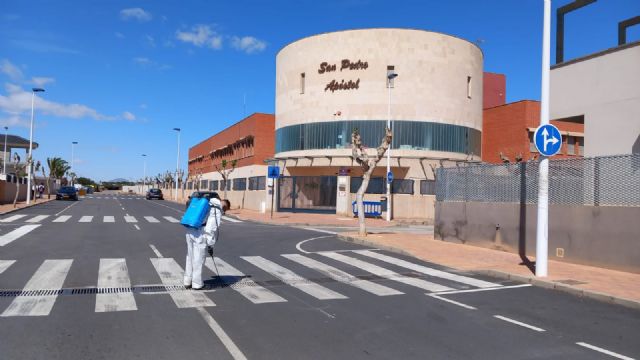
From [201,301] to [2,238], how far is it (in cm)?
1130

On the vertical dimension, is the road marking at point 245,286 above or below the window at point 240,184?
below

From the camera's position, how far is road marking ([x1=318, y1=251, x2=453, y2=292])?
9.66 meters

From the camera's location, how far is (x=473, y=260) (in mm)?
13117

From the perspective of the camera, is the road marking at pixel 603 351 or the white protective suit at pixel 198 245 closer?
the road marking at pixel 603 351

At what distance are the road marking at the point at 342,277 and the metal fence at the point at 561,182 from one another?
236 inches

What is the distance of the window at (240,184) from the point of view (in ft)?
155

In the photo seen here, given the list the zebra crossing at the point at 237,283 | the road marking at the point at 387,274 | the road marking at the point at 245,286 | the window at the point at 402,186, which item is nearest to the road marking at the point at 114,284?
the zebra crossing at the point at 237,283

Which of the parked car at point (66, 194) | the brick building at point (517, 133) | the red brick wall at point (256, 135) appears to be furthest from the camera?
the parked car at point (66, 194)

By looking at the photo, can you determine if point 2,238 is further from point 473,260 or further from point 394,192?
point 394,192

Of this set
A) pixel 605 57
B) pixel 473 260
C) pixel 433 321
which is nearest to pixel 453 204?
pixel 473 260

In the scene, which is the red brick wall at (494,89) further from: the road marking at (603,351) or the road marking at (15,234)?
the road marking at (603,351)

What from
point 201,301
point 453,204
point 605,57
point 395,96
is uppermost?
point 395,96

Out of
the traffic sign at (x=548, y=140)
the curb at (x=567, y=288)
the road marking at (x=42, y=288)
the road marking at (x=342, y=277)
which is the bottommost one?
the road marking at (x=42, y=288)

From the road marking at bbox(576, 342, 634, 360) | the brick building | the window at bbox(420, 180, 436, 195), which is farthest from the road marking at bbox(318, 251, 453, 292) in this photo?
the brick building
